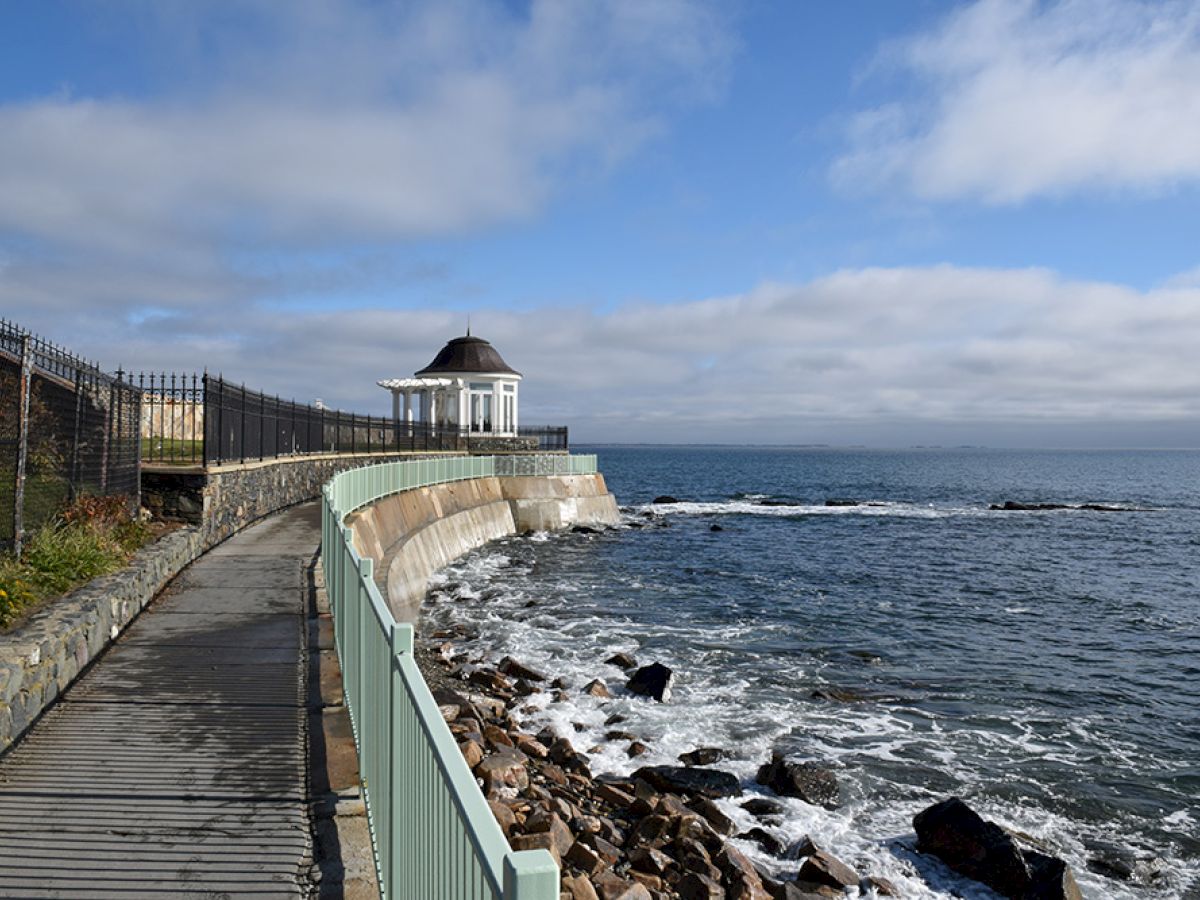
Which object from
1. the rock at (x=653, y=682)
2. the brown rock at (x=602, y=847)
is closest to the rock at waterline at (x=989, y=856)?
the brown rock at (x=602, y=847)

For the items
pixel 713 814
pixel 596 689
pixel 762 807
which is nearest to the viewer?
pixel 713 814

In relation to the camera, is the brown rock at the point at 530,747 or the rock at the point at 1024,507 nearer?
the brown rock at the point at 530,747

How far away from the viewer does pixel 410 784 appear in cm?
349

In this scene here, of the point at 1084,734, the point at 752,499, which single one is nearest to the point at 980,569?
the point at 1084,734

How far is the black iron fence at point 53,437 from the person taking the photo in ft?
31.0

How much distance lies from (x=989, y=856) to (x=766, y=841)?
2.15 m

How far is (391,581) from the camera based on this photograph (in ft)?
55.1

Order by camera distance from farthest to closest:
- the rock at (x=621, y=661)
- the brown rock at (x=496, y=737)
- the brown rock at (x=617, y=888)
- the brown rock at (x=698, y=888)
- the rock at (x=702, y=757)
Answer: the rock at (x=621, y=661) < the rock at (x=702, y=757) < the brown rock at (x=496, y=737) < the brown rock at (x=698, y=888) < the brown rock at (x=617, y=888)

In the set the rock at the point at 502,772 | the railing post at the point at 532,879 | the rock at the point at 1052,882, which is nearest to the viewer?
the railing post at the point at 532,879

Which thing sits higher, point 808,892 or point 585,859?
point 585,859

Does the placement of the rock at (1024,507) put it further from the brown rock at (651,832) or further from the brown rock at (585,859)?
the brown rock at (585,859)

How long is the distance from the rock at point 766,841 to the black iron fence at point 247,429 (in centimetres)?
1100

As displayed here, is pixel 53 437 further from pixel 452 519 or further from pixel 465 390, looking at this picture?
pixel 465 390


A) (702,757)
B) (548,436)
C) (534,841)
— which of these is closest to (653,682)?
(702,757)
